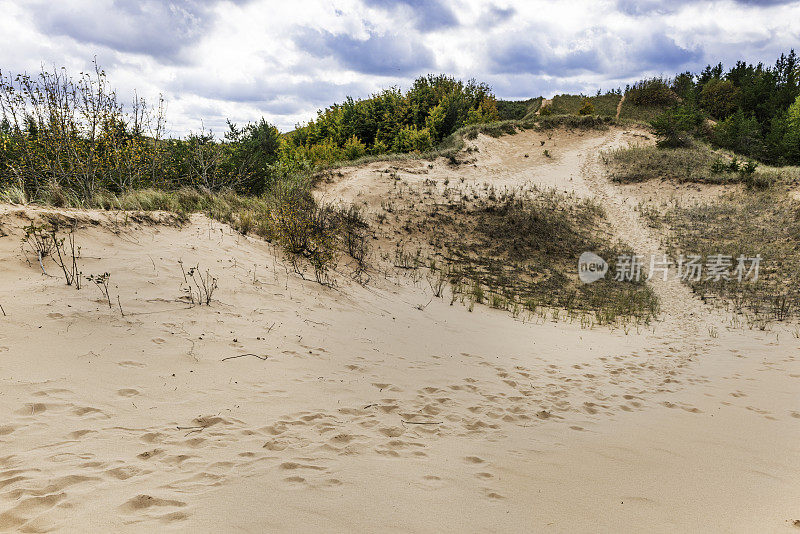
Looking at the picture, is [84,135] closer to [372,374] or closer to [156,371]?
[156,371]

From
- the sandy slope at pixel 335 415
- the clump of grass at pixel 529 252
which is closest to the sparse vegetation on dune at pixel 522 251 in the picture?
the clump of grass at pixel 529 252

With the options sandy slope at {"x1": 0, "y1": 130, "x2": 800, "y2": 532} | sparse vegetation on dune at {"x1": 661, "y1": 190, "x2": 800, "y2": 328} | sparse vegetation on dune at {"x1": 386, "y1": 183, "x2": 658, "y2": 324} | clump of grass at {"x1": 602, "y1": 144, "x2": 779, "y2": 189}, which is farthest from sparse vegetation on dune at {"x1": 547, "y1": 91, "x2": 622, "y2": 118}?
sandy slope at {"x1": 0, "y1": 130, "x2": 800, "y2": 532}

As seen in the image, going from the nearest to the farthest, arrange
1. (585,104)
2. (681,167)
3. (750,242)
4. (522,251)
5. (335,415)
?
(335,415), (522,251), (750,242), (681,167), (585,104)

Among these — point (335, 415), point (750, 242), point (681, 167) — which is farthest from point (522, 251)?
point (681, 167)

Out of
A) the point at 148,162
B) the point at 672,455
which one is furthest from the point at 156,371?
the point at 148,162

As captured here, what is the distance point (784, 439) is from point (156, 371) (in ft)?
21.6

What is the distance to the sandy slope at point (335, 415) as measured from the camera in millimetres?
2623

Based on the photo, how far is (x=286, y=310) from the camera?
6246 millimetres

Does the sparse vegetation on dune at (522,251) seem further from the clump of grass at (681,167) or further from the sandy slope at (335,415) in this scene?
the clump of grass at (681,167)

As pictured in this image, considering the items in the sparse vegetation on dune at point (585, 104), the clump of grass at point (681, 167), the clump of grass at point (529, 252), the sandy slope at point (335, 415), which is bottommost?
the sandy slope at point (335, 415)

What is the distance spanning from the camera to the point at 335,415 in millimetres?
3908

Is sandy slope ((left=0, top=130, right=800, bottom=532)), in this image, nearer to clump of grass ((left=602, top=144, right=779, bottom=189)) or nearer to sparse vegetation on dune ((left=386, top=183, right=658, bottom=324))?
sparse vegetation on dune ((left=386, top=183, right=658, bottom=324))

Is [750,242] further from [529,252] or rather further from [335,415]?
[335,415]

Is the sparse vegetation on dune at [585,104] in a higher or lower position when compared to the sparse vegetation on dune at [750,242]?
higher
